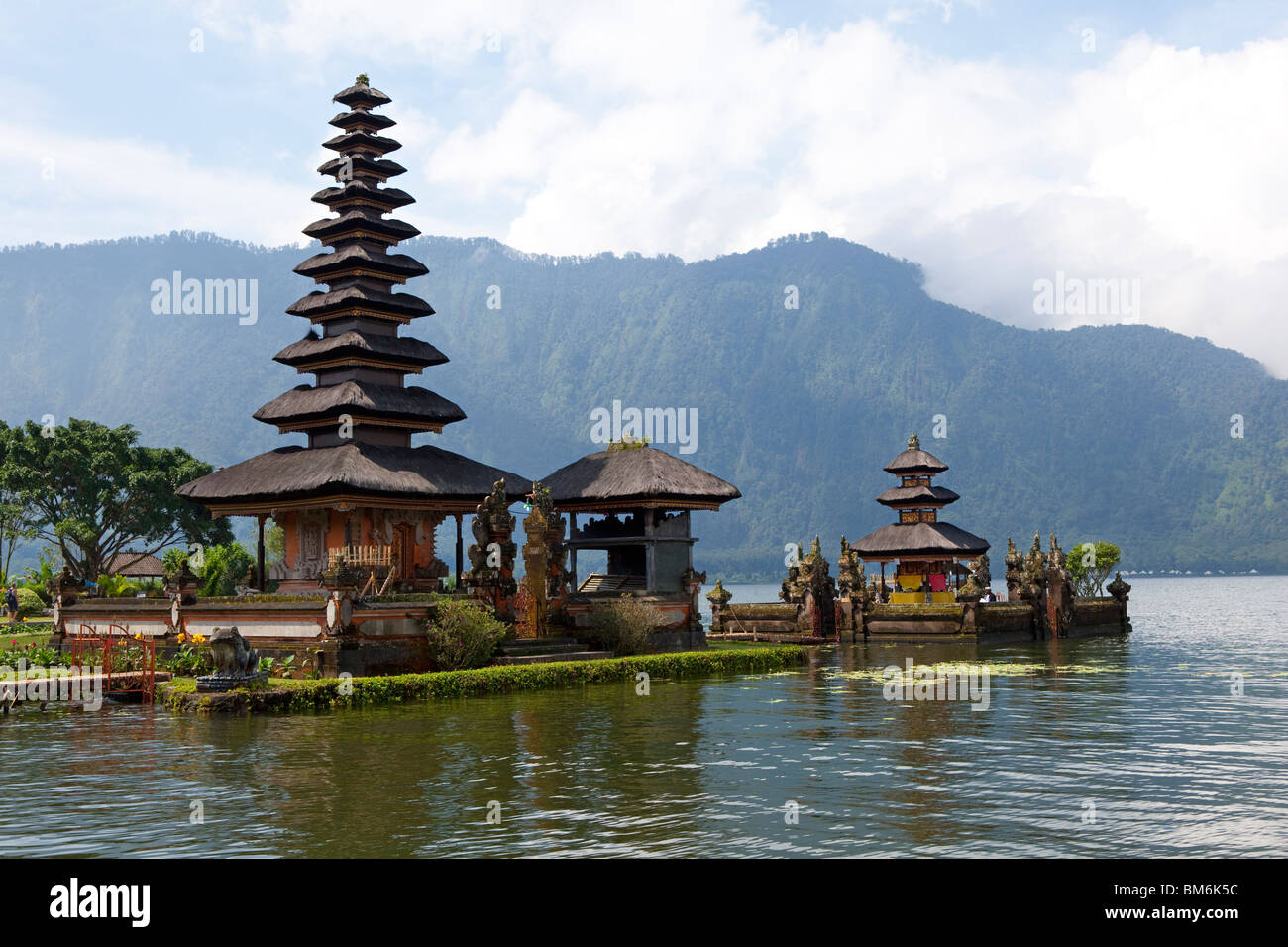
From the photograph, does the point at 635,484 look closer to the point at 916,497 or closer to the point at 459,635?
the point at 459,635

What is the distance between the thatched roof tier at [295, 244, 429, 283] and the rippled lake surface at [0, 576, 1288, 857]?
844 inches

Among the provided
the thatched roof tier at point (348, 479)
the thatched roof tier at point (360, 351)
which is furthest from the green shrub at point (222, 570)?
the thatched roof tier at point (360, 351)

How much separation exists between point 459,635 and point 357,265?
18931mm

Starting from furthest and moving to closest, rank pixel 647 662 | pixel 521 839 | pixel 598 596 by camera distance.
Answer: pixel 598 596 < pixel 647 662 < pixel 521 839

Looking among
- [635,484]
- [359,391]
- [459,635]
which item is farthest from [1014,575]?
[459,635]

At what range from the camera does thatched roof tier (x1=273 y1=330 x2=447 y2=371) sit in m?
45.8

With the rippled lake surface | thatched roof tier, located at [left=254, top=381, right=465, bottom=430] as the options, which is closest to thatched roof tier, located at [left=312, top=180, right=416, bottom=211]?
thatched roof tier, located at [left=254, top=381, right=465, bottom=430]

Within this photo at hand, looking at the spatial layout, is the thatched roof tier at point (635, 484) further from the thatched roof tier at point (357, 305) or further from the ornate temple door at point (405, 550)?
the thatched roof tier at point (357, 305)

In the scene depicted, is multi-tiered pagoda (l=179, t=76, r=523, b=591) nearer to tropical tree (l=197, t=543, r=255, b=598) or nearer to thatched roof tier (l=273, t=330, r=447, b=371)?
thatched roof tier (l=273, t=330, r=447, b=371)
